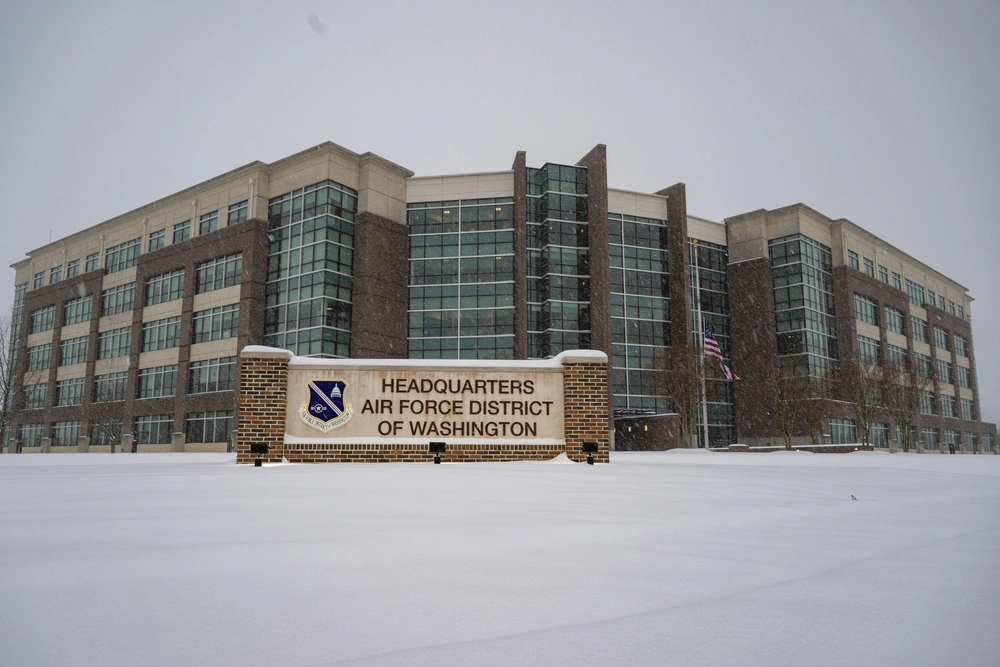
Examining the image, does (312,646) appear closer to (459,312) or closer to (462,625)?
(462,625)

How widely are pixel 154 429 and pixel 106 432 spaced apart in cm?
525

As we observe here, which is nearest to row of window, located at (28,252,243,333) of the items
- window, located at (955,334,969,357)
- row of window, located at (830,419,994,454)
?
row of window, located at (830,419,994,454)

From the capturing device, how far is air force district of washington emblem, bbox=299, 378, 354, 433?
1395 cm

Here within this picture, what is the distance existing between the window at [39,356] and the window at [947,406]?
8902cm

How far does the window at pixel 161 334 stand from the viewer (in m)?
51.2

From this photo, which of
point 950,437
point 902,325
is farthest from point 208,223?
point 950,437

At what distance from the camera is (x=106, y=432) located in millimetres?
52281

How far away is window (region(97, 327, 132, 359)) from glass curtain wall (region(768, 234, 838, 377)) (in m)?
54.3

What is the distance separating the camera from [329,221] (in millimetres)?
45594

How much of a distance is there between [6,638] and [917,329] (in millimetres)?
81623

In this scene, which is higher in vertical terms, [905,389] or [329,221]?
[329,221]

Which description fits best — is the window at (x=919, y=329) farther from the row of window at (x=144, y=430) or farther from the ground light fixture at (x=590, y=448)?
the ground light fixture at (x=590, y=448)

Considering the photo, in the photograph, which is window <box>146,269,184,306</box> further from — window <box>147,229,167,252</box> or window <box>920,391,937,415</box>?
window <box>920,391,937,415</box>

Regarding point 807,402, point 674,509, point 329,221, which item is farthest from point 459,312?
point 674,509
